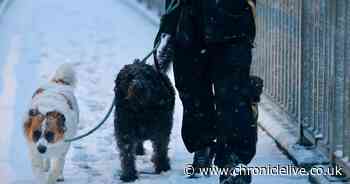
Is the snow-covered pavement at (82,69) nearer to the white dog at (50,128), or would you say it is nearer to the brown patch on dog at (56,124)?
the white dog at (50,128)

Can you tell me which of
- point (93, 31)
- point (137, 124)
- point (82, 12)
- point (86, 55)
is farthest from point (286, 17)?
point (82, 12)

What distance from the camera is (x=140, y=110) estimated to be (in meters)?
6.42

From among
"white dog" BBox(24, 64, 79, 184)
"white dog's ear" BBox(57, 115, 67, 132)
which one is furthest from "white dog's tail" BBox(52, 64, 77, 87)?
"white dog's ear" BBox(57, 115, 67, 132)

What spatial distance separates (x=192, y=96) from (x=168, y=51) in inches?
37.2

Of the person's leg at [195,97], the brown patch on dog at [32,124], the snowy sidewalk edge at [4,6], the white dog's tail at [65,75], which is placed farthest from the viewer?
the snowy sidewalk edge at [4,6]

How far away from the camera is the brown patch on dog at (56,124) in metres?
6.11

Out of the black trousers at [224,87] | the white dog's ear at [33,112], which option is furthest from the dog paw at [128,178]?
the black trousers at [224,87]

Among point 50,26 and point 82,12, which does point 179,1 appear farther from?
point 82,12

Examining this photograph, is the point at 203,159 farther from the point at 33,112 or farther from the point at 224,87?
the point at 33,112

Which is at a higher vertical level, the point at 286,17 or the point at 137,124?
the point at 286,17

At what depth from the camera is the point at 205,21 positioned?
5445mm

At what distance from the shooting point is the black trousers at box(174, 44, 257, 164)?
5.33m

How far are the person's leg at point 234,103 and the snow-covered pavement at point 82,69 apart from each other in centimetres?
71

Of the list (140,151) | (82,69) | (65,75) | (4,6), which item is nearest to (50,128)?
(65,75)
